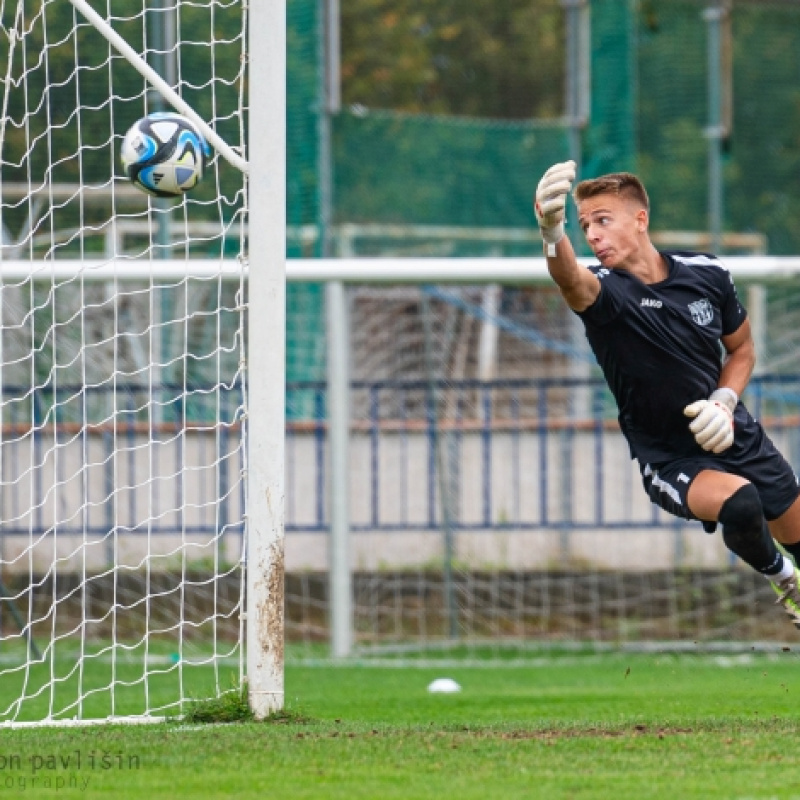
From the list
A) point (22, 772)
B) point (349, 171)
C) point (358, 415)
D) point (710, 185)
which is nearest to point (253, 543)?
point (22, 772)

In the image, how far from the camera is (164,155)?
21.6 feet

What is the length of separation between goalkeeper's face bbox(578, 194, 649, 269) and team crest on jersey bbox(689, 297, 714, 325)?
0.34 metres

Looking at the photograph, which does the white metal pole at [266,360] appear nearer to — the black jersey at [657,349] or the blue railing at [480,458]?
the black jersey at [657,349]

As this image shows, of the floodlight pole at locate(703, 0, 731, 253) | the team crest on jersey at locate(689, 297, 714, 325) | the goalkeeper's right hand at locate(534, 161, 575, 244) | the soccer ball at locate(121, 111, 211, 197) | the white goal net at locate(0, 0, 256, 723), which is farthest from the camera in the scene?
the floodlight pole at locate(703, 0, 731, 253)

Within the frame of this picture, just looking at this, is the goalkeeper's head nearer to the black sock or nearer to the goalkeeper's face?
the goalkeeper's face

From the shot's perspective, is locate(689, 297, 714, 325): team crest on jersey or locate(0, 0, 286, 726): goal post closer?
locate(689, 297, 714, 325): team crest on jersey

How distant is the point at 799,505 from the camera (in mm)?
7035

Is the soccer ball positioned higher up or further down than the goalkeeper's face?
higher up

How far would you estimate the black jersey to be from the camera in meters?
6.75

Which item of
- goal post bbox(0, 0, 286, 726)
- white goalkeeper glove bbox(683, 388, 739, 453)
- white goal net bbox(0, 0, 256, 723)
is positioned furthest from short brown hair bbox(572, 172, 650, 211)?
white goal net bbox(0, 0, 256, 723)

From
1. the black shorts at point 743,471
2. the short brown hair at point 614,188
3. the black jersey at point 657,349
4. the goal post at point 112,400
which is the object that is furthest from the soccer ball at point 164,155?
the black shorts at point 743,471

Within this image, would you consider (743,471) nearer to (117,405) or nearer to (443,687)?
(443,687)

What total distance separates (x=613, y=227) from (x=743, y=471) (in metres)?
1.24

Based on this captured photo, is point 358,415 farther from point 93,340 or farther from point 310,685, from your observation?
point 310,685
